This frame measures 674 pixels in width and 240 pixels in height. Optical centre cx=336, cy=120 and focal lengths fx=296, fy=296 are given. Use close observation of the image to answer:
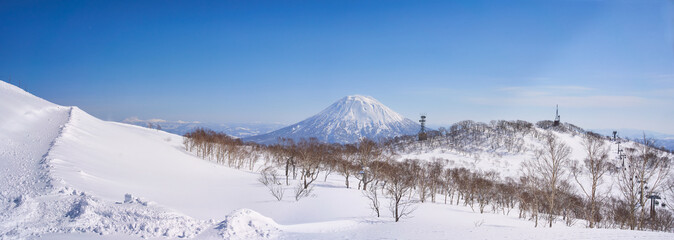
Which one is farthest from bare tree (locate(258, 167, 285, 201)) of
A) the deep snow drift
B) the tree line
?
the deep snow drift

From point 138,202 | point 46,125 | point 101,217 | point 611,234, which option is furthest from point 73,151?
point 611,234

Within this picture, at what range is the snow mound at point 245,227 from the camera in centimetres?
1168

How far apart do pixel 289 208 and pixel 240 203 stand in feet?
12.8

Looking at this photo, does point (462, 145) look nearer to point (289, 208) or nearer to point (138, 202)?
point (289, 208)

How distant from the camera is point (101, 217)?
425 inches

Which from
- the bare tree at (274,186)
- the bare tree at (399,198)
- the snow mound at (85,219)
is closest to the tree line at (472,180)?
the bare tree at (274,186)

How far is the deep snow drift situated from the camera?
10781mm

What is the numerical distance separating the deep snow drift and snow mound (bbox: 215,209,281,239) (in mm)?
41

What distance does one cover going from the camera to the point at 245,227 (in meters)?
12.4

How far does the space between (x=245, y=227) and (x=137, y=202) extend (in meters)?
5.06

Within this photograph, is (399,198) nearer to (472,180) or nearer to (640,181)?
(640,181)

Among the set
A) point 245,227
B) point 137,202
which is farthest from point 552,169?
point 137,202

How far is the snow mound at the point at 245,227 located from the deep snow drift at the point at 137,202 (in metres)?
0.04

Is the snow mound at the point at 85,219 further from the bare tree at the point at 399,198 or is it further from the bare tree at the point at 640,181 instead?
the bare tree at the point at 640,181
